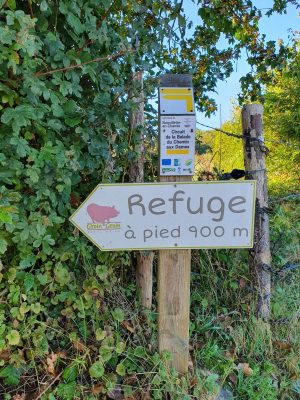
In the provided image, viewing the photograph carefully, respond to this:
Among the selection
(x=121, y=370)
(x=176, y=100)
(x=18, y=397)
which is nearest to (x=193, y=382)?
(x=121, y=370)

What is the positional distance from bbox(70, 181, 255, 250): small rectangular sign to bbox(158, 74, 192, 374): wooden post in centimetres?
13

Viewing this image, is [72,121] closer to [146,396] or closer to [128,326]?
[128,326]

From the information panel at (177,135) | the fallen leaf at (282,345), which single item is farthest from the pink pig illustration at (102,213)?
the fallen leaf at (282,345)

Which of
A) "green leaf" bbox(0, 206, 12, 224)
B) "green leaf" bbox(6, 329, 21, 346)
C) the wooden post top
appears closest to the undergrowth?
"green leaf" bbox(6, 329, 21, 346)

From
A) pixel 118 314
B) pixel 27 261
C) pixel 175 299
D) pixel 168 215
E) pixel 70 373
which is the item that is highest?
pixel 168 215

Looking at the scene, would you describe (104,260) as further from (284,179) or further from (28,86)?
(284,179)

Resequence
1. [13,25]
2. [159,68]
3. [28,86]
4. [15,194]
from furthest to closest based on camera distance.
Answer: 1. [159,68]
2. [15,194]
3. [28,86]
4. [13,25]

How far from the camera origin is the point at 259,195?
7.27 feet

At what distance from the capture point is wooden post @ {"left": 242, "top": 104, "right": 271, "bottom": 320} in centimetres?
217

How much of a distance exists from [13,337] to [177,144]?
1205mm

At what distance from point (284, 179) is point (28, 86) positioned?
7.04 metres

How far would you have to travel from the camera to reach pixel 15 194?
5.04 feet

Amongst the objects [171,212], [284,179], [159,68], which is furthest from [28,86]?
[284,179]

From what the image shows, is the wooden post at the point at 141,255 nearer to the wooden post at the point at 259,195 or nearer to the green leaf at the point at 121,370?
the green leaf at the point at 121,370
